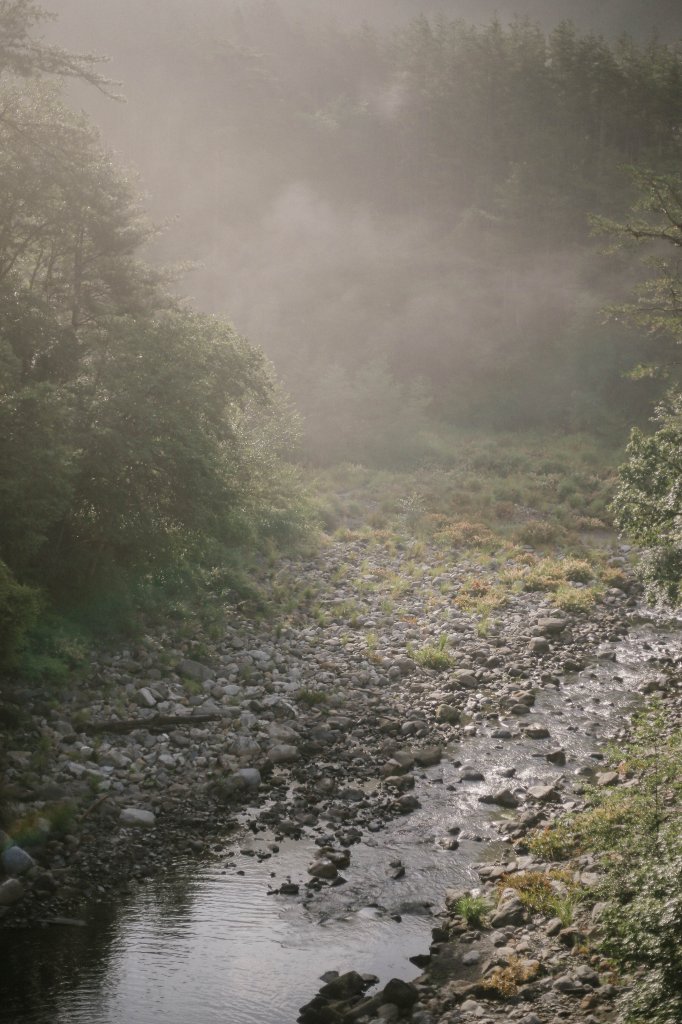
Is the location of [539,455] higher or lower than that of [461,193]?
lower

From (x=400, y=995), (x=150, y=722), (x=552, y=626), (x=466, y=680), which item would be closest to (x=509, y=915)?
(x=400, y=995)

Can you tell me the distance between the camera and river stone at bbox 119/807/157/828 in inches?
489

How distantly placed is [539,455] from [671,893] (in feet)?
122

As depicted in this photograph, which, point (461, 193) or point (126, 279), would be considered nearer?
point (126, 279)

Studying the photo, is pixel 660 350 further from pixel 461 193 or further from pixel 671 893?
pixel 671 893

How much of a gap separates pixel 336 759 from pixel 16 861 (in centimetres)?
566

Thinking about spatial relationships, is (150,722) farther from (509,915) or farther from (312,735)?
(509,915)

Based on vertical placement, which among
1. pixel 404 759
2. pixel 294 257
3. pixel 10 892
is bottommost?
pixel 10 892

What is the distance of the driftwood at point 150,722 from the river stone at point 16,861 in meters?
3.42

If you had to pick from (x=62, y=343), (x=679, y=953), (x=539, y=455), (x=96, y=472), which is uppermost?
(x=539, y=455)

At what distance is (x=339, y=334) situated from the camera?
59.2m

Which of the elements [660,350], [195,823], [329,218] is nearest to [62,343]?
[195,823]

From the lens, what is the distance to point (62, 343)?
16.9 m

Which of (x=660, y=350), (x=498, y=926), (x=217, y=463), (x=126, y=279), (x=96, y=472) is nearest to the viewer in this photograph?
(x=498, y=926)
